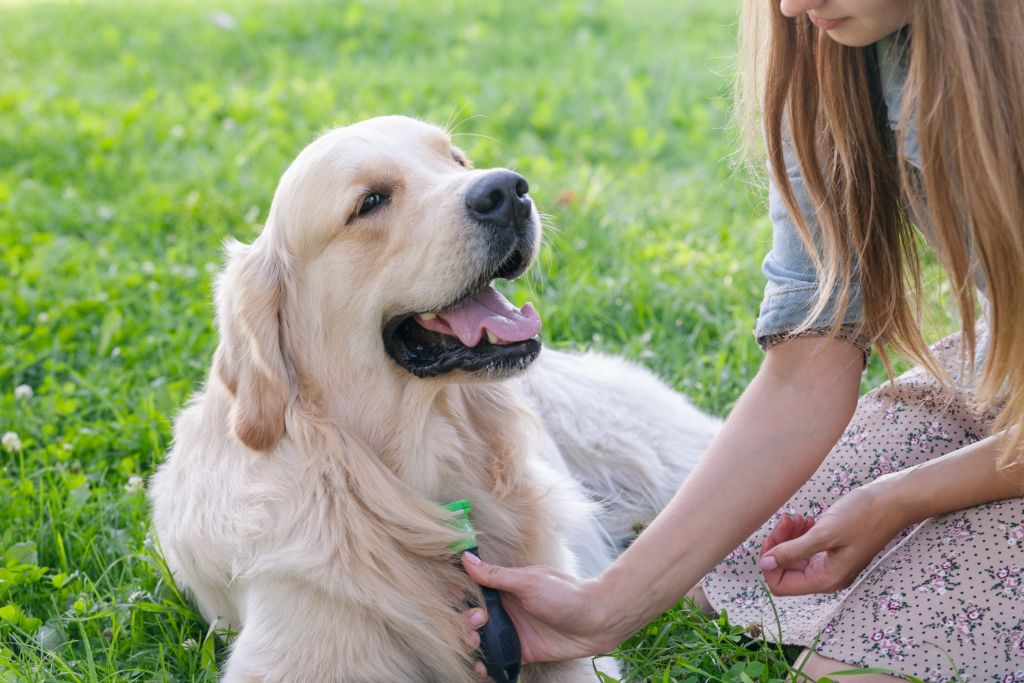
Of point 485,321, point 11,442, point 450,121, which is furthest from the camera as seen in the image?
point 11,442

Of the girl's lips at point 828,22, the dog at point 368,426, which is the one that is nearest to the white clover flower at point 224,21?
the dog at point 368,426

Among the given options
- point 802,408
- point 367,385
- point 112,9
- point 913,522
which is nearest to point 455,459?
point 367,385

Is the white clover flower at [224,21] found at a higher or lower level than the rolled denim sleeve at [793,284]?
lower

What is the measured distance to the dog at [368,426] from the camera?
2.40m

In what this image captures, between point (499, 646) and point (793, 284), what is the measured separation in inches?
40.7

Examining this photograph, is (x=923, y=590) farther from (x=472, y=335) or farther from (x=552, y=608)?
(x=472, y=335)

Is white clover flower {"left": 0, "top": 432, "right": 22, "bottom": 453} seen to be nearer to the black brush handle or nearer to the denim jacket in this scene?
the black brush handle

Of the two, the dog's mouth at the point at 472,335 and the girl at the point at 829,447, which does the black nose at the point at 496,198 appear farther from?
the girl at the point at 829,447

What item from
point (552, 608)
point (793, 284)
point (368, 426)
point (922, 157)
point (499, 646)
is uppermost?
point (922, 157)

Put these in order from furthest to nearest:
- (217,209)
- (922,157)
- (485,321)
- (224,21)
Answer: (224,21)
(217,209)
(485,321)
(922,157)

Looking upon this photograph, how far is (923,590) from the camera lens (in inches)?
96.7

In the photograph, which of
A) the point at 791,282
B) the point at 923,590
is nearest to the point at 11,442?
the point at 791,282

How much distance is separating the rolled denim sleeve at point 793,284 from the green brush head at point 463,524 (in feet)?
2.56

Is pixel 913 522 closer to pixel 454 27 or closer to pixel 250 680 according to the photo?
pixel 250 680
